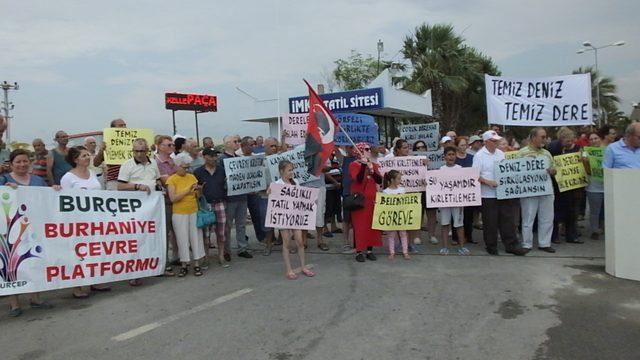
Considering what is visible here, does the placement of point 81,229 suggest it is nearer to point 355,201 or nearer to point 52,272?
point 52,272

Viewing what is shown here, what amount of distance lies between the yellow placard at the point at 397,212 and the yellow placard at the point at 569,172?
7.98 ft

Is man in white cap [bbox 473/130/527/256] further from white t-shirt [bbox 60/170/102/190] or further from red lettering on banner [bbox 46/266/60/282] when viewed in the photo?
red lettering on banner [bbox 46/266/60/282]

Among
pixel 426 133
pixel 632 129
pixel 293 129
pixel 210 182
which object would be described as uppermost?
pixel 293 129

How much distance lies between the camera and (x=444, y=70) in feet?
89.7

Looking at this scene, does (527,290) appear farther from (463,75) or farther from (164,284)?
(463,75)

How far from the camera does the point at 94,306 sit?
6027 millimetres

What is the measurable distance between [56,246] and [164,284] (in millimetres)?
1452

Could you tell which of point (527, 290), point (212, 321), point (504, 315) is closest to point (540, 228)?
point (527, 290)

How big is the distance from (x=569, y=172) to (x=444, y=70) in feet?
65.5

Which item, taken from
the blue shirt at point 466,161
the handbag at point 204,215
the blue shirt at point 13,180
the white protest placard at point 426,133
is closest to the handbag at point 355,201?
the handbag at point 204,215

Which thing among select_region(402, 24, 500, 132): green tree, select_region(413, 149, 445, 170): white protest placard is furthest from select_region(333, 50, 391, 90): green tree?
select_region(413, 149, 445, 170): white protest placard

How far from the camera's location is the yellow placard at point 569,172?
8.30 metres

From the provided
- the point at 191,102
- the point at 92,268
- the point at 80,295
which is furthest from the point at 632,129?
the point at 191,102

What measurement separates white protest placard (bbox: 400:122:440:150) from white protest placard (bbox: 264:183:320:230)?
227 inches
